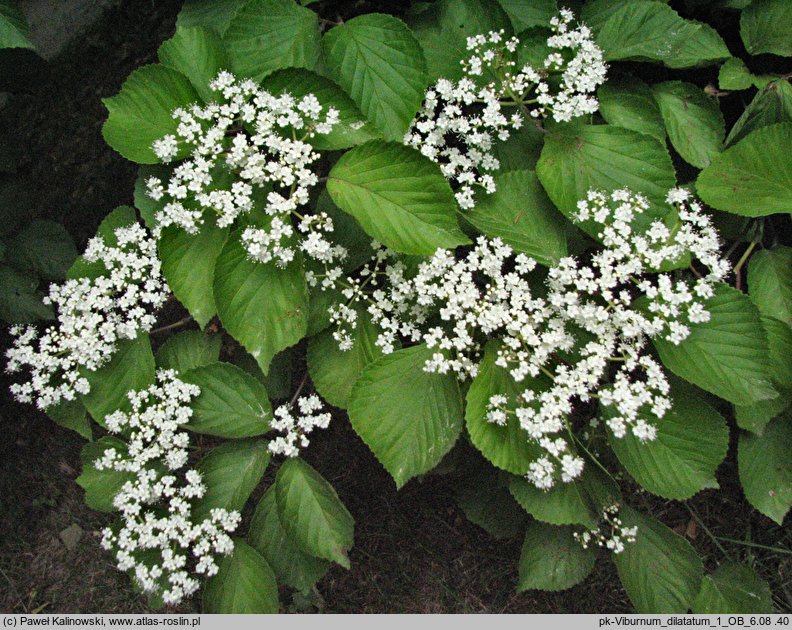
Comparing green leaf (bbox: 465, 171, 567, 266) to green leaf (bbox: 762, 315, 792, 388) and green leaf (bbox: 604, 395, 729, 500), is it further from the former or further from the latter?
green leaf (bbox: 762, 315, 792, 388)

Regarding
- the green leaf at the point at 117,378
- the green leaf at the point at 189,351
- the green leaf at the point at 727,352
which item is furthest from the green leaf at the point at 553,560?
the green leaf at the point at 117,378

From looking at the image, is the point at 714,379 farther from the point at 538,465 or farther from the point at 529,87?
the point at 529,87

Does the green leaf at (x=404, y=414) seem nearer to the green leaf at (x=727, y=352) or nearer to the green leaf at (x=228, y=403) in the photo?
the green leaf at (x=228, y=403)

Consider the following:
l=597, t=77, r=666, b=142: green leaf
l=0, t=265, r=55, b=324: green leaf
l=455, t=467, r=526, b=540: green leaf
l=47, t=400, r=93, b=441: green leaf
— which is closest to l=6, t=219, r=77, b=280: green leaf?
l=0, t=265, r=55, b=324: green leaf

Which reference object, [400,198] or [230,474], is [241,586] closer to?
[230,474]

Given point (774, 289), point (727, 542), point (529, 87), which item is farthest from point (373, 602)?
point (529, 87)

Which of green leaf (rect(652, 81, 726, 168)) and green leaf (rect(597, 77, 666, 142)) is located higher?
green leaf (rect(597, 77, 666, 142))

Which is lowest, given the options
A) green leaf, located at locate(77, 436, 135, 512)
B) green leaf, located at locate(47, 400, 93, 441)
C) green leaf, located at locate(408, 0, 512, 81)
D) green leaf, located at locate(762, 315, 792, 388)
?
green leaf, located at locate(77, 436, 135, 512)
